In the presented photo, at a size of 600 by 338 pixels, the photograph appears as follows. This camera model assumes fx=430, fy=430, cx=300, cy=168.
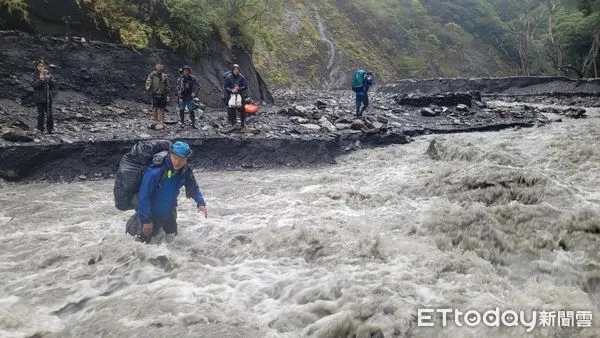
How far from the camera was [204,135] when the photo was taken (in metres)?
11.9

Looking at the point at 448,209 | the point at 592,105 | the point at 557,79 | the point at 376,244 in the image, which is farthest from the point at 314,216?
the point at 557,79

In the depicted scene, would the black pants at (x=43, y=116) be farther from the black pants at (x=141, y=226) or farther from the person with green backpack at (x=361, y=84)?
the person with green backpack at (x=361, y=84)

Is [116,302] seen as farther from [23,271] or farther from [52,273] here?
[23,271]

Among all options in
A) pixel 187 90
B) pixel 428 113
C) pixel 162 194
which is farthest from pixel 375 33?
pixel 162 194

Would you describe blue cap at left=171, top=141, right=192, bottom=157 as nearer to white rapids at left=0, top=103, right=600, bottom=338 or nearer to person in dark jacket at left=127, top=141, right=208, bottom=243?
person in dark jacket at left=127, top=141, right=208, bottom=243

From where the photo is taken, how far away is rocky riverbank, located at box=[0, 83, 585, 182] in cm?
1007

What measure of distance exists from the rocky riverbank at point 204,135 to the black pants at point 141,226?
505 cm

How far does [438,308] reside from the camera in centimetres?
442

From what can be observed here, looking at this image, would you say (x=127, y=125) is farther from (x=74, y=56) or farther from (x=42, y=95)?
(x=74, y=56)

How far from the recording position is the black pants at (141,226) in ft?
19.1

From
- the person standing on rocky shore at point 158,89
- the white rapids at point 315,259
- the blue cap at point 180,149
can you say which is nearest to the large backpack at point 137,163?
the blue cap at point 180,149

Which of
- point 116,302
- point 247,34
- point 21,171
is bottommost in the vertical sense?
point 116,302

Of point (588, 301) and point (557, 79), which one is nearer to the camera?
point (588, 301)

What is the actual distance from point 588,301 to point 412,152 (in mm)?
8832
